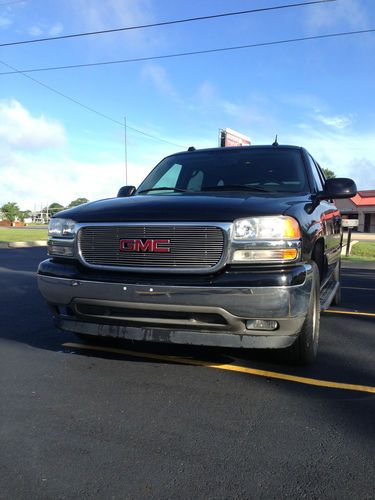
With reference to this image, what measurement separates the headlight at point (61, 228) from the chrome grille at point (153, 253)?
0.11 meters

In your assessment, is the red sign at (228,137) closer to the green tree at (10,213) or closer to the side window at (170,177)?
the side window at (170,177)

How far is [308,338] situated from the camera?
375 cm

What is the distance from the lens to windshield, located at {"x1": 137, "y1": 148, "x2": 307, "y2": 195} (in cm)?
459

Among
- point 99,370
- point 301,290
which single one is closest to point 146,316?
point 99,370

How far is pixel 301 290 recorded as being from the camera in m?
3.30

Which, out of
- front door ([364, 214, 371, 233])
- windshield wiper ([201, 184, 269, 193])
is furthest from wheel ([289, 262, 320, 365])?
front door ([364, 214, 371, 233])

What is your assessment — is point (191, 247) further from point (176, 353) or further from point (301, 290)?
point (176, 353)

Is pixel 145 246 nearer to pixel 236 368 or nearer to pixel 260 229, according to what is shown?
pixel 260 229

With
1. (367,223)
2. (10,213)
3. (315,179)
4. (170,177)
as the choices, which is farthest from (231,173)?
(10,213)

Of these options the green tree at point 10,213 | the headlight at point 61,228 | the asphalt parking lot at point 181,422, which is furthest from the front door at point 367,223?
the green tree at point 10,213

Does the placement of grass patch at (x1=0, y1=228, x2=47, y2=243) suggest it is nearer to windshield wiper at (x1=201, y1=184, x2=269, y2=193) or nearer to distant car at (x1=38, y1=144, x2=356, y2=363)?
windshield wiper at (x1=201, y1=184, x2=269, y2=193)

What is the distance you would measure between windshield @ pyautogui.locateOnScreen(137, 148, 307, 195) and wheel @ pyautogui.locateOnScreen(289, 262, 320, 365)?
1.09 metres

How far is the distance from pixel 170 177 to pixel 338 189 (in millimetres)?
1849

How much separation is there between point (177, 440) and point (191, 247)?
131cm
